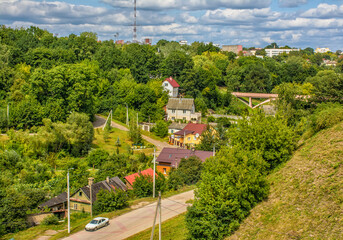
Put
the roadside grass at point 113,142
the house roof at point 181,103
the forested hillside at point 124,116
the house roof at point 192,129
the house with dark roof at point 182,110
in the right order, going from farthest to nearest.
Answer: the house roof at point 181,103
the house with dark roof at point 182,110
the house roof at point 192,129
the roadside grass at point 113,142
the forested hillside at point 124,116

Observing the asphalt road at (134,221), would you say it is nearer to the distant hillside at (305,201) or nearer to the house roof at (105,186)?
the house roof at (105,186)

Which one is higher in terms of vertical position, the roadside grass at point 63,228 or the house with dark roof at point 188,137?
the house with dark roof at point 188,137

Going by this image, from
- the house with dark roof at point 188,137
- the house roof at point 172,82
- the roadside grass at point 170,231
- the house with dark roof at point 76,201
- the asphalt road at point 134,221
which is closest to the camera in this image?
the roadside grass at point 170,231

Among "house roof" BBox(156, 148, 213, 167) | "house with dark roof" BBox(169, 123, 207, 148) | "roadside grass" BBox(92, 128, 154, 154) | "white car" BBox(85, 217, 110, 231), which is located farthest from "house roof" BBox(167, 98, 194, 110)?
"white car" BBox(85, 217, 110, 231)

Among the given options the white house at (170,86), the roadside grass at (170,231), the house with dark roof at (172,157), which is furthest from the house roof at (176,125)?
the roadside grass at (170,231)

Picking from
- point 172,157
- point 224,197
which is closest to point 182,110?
point 172,157

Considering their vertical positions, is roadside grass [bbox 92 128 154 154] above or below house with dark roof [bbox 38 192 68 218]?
above

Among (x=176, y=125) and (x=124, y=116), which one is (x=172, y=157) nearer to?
(x=176, y=125)

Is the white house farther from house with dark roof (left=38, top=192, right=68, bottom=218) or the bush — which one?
the bush
